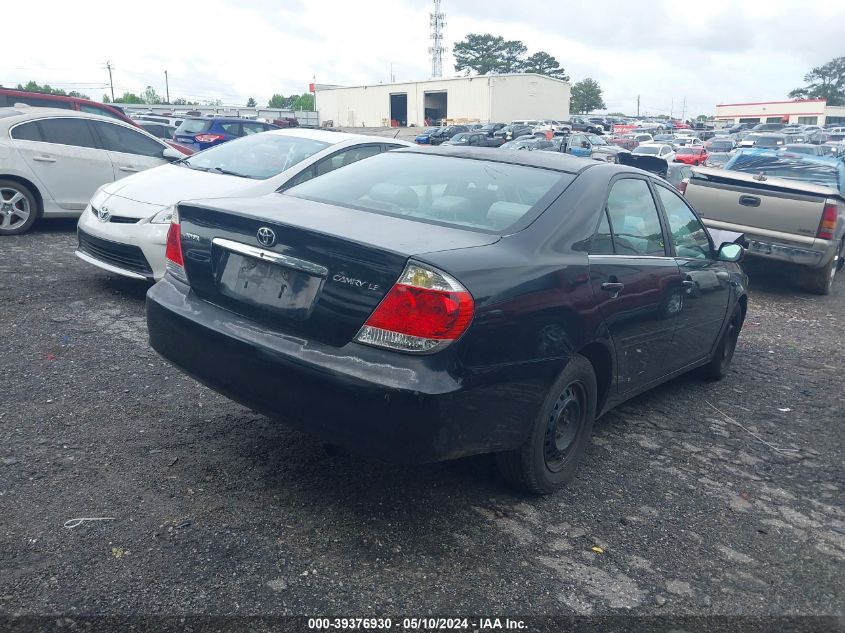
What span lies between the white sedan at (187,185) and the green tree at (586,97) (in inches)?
4566

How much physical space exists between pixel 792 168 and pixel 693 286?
26.2 feet

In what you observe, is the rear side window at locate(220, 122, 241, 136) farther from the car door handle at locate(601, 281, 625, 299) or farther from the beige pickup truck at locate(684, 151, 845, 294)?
the car door handle at locate(601, 281, 625, 299)

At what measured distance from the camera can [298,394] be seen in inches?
122

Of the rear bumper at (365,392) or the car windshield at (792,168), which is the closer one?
the rear bumper at (365,392)

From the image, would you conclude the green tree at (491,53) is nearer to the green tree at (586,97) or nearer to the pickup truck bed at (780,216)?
the green tree at (586,97)

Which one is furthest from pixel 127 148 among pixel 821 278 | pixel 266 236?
pixel 821 278

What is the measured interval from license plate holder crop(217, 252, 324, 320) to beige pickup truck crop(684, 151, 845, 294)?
6898 millimetres

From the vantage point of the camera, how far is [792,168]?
1147cm

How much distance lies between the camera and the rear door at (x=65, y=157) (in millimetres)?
9094

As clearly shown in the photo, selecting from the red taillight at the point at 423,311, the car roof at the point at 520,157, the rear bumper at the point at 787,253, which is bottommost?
the rear bumper at the point at 787,253

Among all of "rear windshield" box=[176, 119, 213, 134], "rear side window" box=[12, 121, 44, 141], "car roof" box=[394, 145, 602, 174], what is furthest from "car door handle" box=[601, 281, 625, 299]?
"rear windshield" box=[176, 119, 213, 134]

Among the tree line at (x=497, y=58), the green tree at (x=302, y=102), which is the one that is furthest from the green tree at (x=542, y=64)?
the green tree at (x=302, y=102)

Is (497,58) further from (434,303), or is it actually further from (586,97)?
(434,303)

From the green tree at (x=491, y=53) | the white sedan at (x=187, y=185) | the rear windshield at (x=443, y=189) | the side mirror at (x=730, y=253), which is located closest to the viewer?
the rear windshield at (x=443, y=189)
